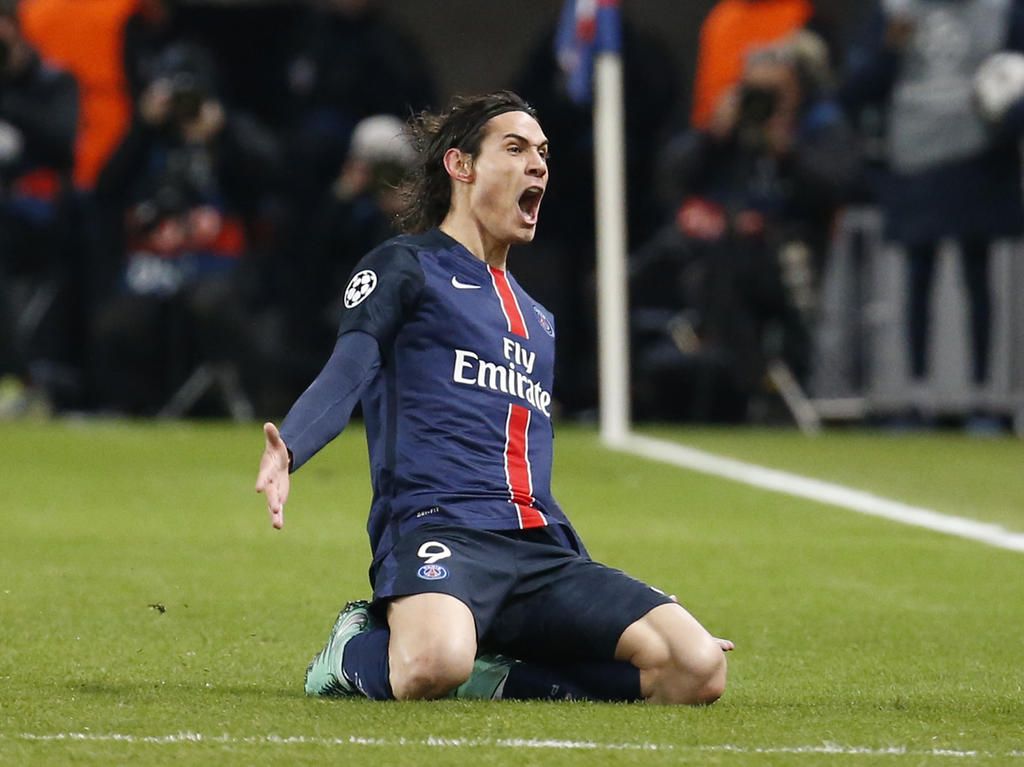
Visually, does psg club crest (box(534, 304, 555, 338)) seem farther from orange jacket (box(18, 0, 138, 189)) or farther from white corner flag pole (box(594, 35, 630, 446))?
orange jacket (box(18, 0, 138, 189))

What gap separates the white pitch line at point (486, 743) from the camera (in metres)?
3.96

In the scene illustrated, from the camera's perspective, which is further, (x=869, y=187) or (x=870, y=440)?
(x=869, y=187)

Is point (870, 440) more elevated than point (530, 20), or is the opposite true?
point (530, 20)

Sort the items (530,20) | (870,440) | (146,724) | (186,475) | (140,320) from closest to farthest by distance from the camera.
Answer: (146,724)
(186,475)
(870,440)
(140,320)
(530,20)

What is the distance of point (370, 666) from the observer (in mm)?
4602

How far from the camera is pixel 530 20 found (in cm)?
1620

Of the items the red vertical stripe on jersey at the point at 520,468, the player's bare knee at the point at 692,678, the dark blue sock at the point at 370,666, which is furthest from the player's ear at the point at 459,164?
the player's bare knee at the point at 692,678

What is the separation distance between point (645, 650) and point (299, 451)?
2.83 ft

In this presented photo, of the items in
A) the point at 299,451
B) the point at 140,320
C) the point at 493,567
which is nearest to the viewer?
the point at 299,451

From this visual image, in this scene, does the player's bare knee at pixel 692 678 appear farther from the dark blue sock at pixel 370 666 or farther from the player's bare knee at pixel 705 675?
the dark blue sock at pixel 370 666

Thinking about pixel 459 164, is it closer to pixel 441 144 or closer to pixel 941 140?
pixel 441 144

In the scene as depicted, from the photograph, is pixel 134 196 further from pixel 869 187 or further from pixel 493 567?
pixel 493 567

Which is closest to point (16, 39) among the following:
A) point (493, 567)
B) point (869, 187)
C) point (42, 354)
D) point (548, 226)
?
point (42, 354)

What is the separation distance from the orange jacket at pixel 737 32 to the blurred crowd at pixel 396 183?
2cm
